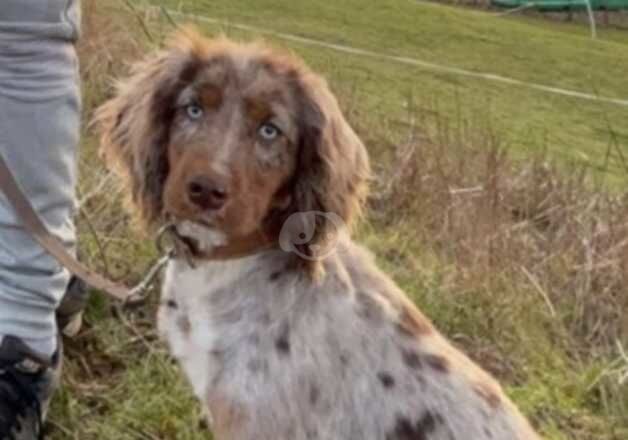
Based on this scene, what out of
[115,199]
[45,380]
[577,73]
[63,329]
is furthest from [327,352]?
[577,73]

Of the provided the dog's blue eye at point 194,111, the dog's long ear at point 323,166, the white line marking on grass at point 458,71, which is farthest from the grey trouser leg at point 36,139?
the white line marking on grass at point 458,71

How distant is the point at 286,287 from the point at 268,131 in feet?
1.05

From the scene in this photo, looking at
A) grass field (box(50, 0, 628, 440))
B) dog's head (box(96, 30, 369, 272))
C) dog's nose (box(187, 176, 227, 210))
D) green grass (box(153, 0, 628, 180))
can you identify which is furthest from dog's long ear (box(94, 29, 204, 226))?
green grass (box(153, 0, 628, 180))

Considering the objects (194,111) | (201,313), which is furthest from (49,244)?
(194,111)

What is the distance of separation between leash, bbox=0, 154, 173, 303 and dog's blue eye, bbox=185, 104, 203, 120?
0.37 m

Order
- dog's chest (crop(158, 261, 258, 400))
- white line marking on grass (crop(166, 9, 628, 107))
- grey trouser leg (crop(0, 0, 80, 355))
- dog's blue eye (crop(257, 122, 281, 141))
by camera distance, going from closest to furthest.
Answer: dog's blue eye (crop(257, 122, 281, 141)), dog's chest (crop(158, 261, 258, 400)), grey trouser leg (crop(0, 0, 80, 355)), white line marking on grass (crop(166, 9, 628, 107))

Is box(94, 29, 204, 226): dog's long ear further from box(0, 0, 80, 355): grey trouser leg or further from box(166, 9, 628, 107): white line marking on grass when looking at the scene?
box(166, 9, 628, 107): white line marking on grass

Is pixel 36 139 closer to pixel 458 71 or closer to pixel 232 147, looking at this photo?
pixel 232 147

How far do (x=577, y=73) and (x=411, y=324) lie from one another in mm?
9243

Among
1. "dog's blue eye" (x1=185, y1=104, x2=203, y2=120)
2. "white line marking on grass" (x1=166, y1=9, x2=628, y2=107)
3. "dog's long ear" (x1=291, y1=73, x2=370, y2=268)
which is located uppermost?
"dog's blue eye" (x1=185, y1=104, x2=203, y2=120)

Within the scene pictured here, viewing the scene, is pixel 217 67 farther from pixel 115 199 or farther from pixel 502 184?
pixel 502 184

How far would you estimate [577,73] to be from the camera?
39.1 ft

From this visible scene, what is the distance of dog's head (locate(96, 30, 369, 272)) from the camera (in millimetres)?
2744

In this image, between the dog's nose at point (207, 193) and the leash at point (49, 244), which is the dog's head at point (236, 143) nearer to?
the dog's nose at point (207, 193)
